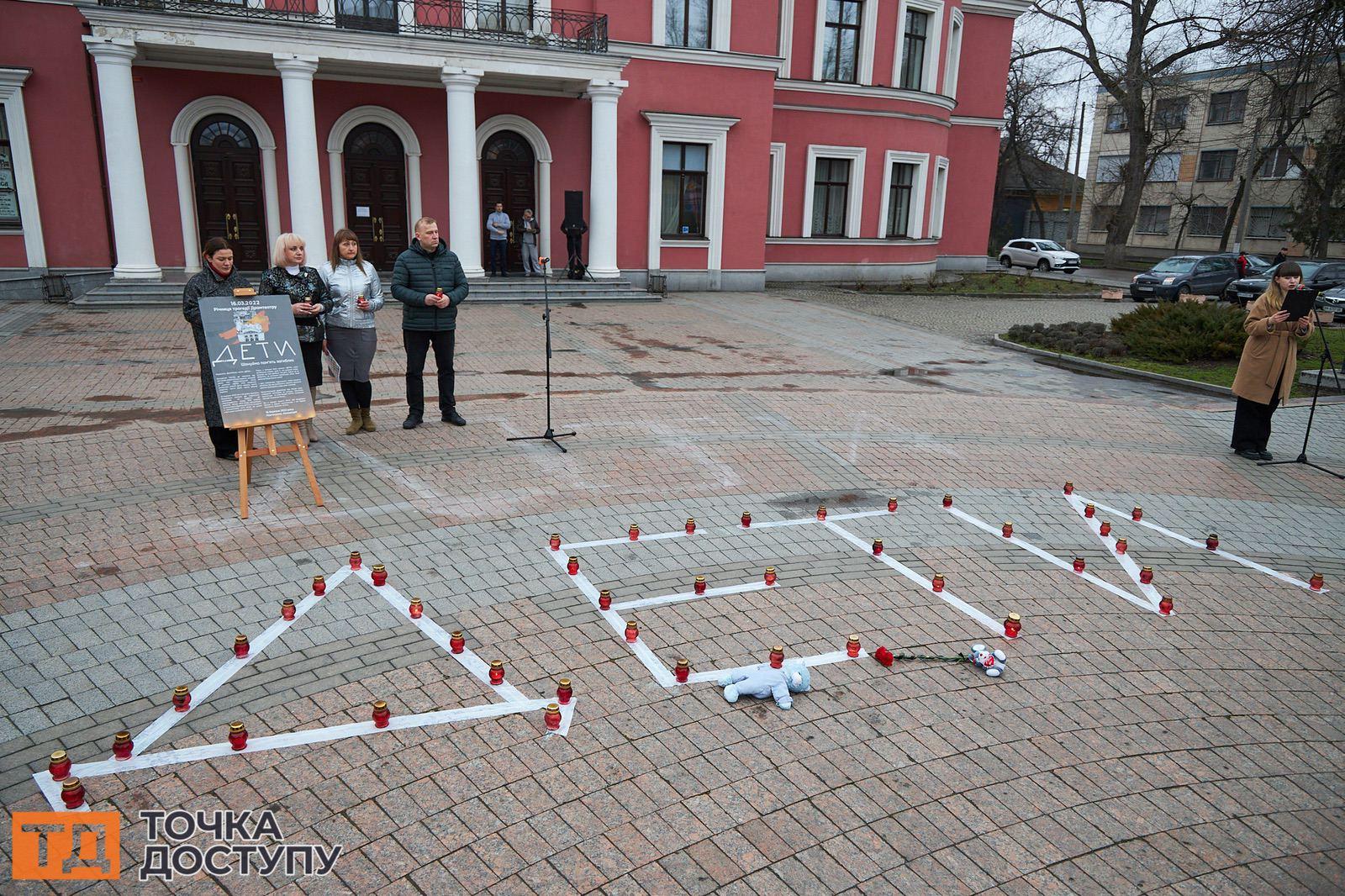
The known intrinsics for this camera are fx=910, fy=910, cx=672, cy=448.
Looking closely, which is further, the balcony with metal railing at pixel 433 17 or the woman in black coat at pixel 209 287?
the balcony with metal railing at pixel 433 17

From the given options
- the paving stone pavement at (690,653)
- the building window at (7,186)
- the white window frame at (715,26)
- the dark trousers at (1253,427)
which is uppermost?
the white window frame at (715,26)

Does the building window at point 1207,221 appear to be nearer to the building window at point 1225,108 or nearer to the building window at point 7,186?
the building window at point 1225,108

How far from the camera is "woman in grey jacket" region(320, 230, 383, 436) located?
26.8 feet

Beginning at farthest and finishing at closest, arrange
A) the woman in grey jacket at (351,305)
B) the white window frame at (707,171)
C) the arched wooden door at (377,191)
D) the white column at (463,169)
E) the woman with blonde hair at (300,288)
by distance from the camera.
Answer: the white window frame at (707,171), the arched wooden door at (377,191), the white column at (463,169), the woman in grey jacket at (351,305), the woman with blonde hair at (300,288)

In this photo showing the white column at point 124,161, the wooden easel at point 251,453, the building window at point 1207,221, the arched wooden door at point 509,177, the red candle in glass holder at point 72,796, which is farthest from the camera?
the building window at point 1207,221

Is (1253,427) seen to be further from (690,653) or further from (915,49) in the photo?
(915,49)

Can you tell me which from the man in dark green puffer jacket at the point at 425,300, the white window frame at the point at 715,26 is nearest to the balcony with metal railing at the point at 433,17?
the white window frame at the point at 715,26

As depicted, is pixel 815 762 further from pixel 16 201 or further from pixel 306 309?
pixel 16 201

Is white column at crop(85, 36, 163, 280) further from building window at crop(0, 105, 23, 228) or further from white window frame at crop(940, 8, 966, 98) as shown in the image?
white window frame at crop(940, 8, 966, 98)

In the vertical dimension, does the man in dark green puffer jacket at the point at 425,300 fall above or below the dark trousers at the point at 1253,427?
above

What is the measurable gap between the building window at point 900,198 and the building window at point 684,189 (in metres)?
7.69

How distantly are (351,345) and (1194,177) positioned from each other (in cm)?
6243

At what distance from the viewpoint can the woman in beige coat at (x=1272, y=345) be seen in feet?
31.0

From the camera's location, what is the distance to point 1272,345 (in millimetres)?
9508
